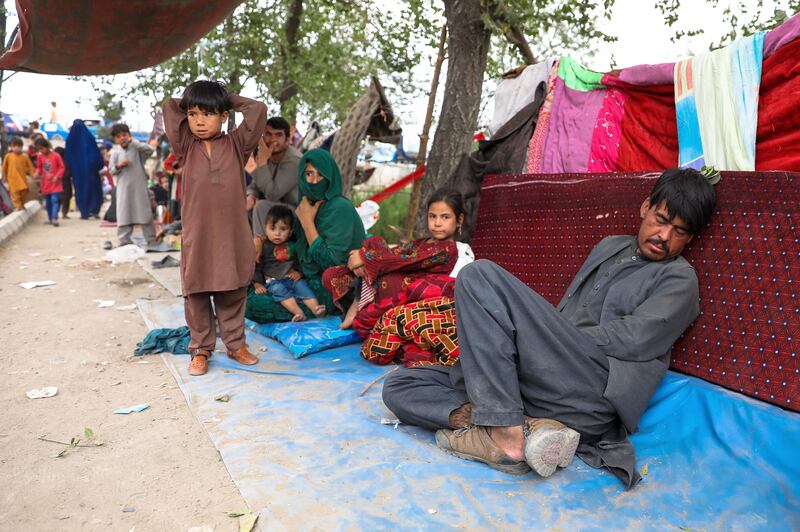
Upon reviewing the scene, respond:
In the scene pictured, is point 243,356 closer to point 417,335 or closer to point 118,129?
point 417,335

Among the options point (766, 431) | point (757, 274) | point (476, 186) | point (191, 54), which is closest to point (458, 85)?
point (476, 186)

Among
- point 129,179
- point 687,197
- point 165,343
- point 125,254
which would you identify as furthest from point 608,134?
point 129,179

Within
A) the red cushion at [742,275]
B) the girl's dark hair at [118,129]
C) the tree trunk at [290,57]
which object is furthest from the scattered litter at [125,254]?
the red cushion at [742,275]

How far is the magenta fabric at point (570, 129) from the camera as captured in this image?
392 centimetres

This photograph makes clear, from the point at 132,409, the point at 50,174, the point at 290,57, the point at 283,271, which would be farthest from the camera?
the point at 50,174

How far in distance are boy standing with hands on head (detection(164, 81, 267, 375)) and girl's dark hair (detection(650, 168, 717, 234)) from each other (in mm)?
2168

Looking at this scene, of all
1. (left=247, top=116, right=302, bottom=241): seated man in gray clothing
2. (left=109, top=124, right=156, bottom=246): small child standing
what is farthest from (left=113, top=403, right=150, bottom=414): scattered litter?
(left=109, top=124, right=156, bottom=246): small child standing

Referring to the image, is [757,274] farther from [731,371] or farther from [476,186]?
[476,186]

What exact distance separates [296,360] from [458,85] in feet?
9.98

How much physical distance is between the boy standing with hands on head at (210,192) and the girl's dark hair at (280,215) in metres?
1.01

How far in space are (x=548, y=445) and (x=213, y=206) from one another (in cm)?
221

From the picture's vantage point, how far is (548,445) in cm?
225

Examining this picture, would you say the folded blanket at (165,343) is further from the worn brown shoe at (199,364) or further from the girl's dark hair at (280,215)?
the girl's dark hair at (280,215)

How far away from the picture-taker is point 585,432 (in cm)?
239
